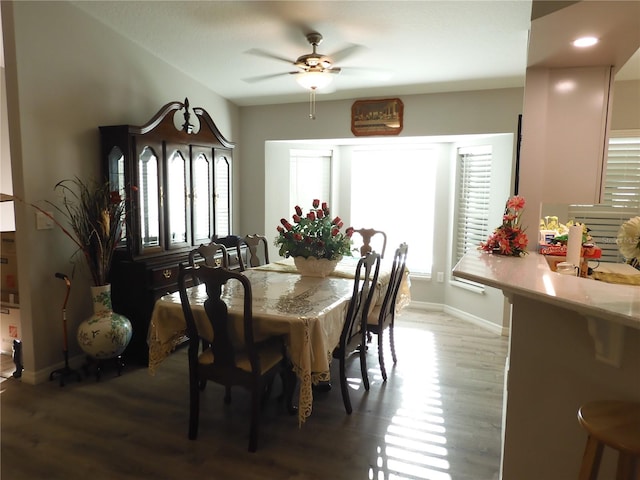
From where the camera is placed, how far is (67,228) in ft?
10.5

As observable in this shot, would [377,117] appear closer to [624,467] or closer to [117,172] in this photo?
[117,172]

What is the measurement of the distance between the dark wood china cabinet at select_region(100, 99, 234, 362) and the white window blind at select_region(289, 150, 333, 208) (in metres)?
1.46

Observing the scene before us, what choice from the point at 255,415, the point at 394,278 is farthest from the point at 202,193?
the point at 255,415

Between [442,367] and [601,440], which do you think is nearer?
[601,440]

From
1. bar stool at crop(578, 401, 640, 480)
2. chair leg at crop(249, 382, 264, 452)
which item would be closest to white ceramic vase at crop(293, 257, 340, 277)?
chair leg at crop(249, 382, 264, 452)

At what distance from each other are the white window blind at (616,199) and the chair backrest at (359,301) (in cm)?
255

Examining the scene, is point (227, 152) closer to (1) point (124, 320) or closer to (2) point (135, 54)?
(2) point (135, 54)

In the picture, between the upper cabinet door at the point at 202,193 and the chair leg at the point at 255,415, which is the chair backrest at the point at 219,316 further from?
the upper cabinet door at the point at 202,193

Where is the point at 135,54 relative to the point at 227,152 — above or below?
above

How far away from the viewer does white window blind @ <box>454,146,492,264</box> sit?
450cm

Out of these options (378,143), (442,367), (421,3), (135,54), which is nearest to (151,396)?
(442,367)

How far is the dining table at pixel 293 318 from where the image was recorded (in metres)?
2.17

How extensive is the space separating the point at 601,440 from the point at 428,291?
396 cm

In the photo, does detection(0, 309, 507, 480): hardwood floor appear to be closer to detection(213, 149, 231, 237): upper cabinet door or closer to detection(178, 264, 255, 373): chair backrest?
detection(178, 264, 255, 373): chair backrest
